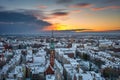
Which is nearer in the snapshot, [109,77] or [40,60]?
[109,77]

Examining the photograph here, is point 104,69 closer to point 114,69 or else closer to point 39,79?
point 114,69

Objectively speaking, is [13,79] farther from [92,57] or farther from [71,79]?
[92,57]

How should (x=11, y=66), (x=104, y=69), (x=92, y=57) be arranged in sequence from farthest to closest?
1. (x=92, y=57)
2. (x=11, y=66)
3. (x=104, y=69)

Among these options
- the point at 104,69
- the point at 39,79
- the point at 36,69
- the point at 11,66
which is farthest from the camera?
the point at 11,66

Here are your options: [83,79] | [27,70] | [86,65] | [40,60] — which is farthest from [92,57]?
[83,79]

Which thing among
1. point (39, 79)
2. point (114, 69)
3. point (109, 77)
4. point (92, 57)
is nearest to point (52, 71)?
point (39, 79)

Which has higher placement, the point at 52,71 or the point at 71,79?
the point at 52,71

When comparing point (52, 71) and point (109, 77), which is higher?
point (52, 71)

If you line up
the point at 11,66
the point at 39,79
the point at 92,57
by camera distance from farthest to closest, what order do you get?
the point at 92,57 → the point at 11,66 → the point at 39,79

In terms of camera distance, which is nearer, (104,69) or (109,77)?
(109,77)
